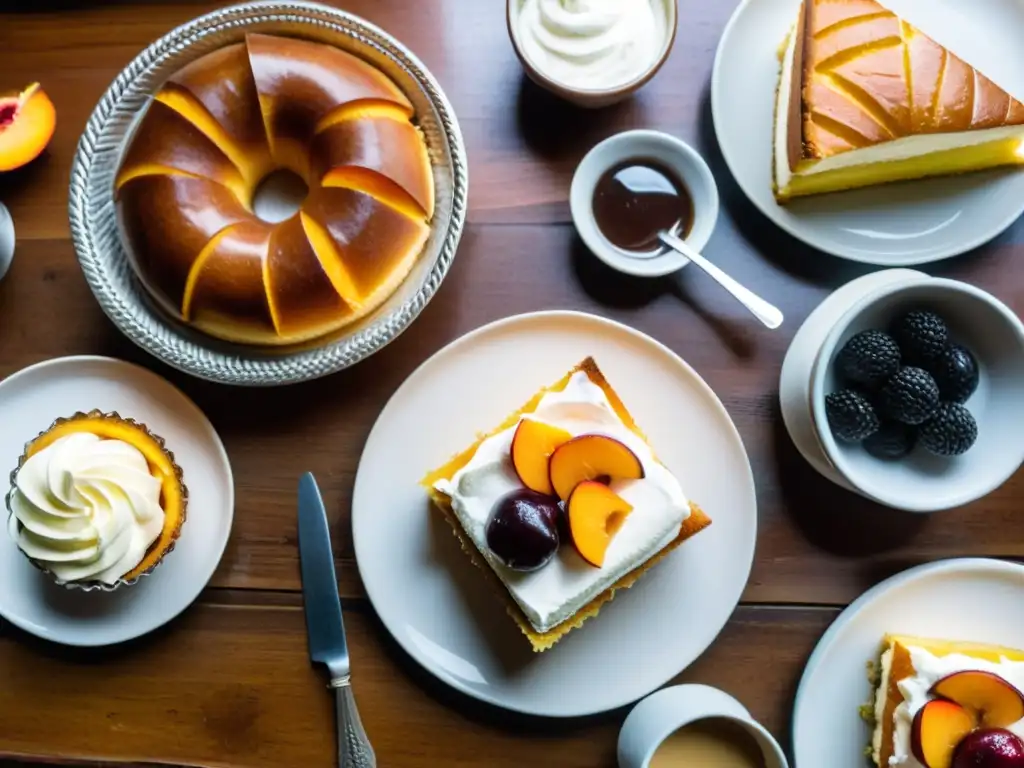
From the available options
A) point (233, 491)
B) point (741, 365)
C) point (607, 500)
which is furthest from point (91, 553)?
point (741, 365)

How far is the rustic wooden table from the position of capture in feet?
4.58

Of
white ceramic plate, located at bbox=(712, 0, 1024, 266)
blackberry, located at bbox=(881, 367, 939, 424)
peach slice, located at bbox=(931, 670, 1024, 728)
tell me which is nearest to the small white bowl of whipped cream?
white ceramic plate, located at bbox=(712, 0, 1024, 266)

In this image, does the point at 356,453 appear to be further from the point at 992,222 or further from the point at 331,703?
the point at 992,222

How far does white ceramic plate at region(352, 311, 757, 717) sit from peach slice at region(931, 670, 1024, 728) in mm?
310

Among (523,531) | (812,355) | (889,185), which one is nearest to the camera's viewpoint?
(523,531)

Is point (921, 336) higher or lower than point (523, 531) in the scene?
higher

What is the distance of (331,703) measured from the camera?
140 cm

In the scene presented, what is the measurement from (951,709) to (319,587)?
927mm

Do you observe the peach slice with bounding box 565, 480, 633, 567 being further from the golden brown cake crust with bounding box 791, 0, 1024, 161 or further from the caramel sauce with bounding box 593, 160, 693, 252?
the golden brown cake crust with bounding box 791, 0, 1024, 161

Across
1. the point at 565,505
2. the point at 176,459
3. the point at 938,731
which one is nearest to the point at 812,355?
the point at 565,505

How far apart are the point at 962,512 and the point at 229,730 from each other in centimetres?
120

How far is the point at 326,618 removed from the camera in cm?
139

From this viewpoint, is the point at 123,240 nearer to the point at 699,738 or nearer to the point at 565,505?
the point at 565,505

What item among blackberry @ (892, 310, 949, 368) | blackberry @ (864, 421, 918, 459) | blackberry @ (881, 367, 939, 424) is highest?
blackberry @ (892, 310, 949, 368)
